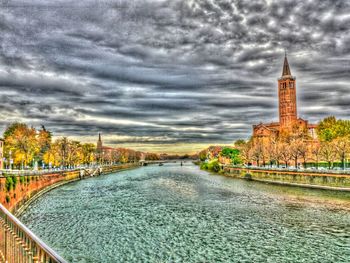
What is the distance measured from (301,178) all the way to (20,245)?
6047cm

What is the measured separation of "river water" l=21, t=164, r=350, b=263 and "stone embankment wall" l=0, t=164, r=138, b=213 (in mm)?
1722

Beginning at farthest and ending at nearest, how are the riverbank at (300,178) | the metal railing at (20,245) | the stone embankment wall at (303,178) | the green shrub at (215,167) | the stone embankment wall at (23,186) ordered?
the green shrub at (215,167), the riverbank at (300,178), the stone embankment wall at (303,178), the stone embankment wall at (23,186), the metal railing at (20,245)

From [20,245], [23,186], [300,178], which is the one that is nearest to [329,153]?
[300,178]

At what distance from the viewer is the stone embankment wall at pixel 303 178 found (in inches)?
1978

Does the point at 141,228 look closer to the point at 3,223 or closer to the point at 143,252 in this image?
the point at 143,252

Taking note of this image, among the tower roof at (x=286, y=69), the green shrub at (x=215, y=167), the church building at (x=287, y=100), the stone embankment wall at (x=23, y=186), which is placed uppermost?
the tower roof at (x=286, y=69)

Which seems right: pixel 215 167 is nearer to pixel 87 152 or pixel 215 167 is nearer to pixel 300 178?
pixel 87 152

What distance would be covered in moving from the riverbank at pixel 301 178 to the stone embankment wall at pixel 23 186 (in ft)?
143

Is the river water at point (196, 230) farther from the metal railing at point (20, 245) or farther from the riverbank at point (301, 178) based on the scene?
the metal railing at point (20, 245)

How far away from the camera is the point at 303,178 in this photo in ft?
197

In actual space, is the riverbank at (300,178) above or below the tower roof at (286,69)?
below

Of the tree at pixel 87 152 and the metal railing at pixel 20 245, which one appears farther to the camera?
the tree at pixel 87 152

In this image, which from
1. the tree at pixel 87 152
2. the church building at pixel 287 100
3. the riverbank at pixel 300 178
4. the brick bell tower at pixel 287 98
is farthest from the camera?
the brick bell tower at pixel 287 98

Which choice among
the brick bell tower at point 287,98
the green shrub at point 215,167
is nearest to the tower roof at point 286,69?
the brick bell tower at point 287,98
